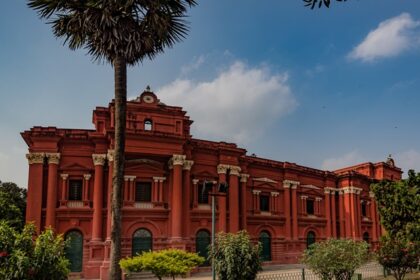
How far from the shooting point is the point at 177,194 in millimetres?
26797

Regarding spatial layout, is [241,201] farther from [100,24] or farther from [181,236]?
[100,24]

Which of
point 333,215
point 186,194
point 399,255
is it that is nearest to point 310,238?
point 333,215

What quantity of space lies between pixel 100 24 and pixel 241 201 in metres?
20.5

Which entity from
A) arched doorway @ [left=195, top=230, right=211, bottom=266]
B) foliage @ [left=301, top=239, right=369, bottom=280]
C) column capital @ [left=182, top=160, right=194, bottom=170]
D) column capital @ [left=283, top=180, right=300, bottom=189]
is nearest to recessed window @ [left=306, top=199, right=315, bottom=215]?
column capital @ [left=283, top=180, right=300, bottom=189]

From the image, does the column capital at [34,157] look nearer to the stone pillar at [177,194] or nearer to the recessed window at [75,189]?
the recessed window at [75,189]

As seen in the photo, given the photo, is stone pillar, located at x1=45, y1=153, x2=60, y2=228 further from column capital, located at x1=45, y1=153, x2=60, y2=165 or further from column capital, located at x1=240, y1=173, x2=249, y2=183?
column capital, located at x1=240, y1=173, x2=249, y2=183

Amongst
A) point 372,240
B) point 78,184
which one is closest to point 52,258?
point 78,184

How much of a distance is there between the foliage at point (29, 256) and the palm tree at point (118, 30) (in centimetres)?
171

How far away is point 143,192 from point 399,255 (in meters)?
14.9

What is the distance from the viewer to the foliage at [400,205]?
23.2 metres

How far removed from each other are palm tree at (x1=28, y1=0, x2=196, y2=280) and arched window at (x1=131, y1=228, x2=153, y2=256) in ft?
Result: 45.9

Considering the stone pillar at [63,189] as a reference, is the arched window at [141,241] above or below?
below

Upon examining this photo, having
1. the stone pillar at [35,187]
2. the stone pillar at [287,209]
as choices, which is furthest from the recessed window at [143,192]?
the stone pillar at [287,209]

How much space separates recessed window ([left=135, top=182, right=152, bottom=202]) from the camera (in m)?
27.1
